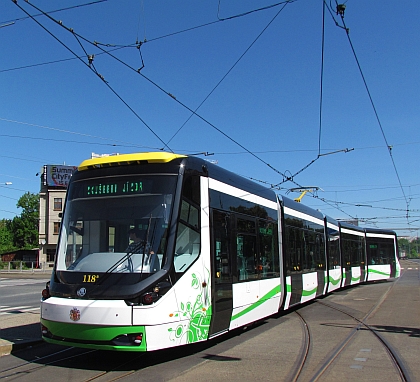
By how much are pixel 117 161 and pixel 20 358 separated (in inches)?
144

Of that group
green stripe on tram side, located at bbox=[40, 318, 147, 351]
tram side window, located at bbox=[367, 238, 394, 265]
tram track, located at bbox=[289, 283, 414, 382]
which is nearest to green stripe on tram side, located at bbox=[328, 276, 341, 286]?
tram track, located at bbox=[289, 283, 414, 382]

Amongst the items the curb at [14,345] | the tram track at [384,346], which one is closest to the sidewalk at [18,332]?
the curb at [14,345]

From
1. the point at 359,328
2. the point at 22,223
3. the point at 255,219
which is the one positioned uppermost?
the point at 22,223

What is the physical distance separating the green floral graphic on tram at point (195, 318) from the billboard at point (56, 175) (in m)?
57.3

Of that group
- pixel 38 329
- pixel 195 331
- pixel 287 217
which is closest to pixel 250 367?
pixel 195 331

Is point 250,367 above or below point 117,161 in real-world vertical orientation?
below

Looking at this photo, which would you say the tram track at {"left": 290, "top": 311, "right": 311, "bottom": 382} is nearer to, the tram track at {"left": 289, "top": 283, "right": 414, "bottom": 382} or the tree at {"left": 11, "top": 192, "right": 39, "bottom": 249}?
the tram track at {"left": 289, "top": 283, "right": 414, "bottom": 382}

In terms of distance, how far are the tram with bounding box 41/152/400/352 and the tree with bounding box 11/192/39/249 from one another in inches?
3352

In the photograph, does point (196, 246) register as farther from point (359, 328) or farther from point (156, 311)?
point (359, 328)

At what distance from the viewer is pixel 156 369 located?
727 cm

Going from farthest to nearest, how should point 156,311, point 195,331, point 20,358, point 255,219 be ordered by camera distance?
1. point 255,219
2. point 20,358
3. point 195,331
4. point 156,311

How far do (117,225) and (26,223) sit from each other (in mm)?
87821

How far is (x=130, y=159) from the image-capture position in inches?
318

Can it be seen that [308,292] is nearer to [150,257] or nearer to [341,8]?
[341,8]
